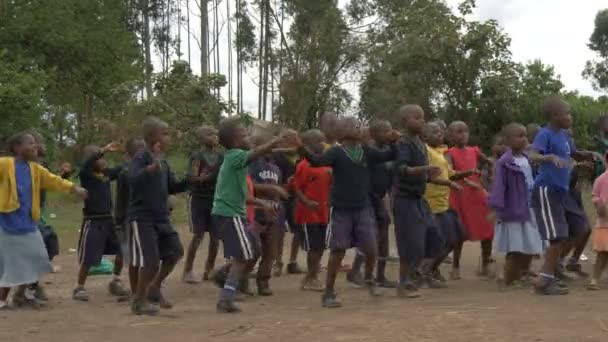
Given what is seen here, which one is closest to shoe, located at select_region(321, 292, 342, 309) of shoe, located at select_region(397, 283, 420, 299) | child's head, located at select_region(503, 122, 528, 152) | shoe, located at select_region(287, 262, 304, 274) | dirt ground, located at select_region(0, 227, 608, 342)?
dirt ground, located at select_region(0, 227, 608, 342)

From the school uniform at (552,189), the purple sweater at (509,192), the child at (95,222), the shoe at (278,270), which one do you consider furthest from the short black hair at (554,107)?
the child at (95,222)

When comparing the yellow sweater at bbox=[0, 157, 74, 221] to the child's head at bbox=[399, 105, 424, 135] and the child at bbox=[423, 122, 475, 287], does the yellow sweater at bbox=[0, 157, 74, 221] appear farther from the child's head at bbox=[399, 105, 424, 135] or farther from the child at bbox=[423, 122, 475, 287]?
the child at bbox=[423, 122, 475, 287]

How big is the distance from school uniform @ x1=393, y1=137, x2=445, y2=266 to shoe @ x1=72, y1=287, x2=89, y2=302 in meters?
2.77

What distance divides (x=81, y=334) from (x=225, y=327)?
982 millimetres

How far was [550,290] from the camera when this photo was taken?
753cm

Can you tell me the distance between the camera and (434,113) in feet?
75.7

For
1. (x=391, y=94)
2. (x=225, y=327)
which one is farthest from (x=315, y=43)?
(x=225, y=327)

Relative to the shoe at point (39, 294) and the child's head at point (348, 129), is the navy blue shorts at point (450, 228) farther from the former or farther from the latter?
the shoe at point (39, 294)

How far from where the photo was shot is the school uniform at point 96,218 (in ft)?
26.6

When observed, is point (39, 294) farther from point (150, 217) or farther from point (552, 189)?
point (552, 189)

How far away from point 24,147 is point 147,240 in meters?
1.45

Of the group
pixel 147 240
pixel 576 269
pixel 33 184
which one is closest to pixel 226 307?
pixel 147 240

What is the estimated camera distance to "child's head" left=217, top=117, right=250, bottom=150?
23.6 ft

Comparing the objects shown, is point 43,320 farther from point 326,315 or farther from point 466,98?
point 466,98
